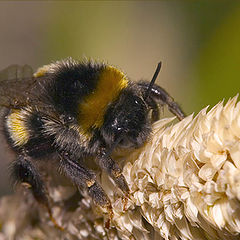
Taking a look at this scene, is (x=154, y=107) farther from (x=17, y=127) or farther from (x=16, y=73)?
(x=16, y=73)

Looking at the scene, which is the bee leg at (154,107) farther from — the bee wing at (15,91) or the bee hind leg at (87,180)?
the bee wing at (15,91)

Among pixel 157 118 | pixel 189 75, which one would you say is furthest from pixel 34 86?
pixel 189 75

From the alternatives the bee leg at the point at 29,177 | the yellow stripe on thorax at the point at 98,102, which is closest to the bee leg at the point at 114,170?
the yellow stripe on thorax at the point at 98,102

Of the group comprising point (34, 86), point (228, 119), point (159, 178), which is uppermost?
point (34, 86)

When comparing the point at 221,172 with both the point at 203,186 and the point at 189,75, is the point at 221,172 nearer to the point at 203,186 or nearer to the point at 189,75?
the point at 203,186

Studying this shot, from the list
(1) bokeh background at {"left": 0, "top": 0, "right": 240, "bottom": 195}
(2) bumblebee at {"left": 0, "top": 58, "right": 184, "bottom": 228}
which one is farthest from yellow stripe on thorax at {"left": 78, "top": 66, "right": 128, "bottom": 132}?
(1) bokeh background at {"left": 0, "top": 0, "right": 240, "bottom": 195}

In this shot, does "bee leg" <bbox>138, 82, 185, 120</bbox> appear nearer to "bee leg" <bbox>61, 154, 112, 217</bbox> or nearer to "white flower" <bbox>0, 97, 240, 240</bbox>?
"white flower" <bbox>0, 97, 240, 240</bbox>
